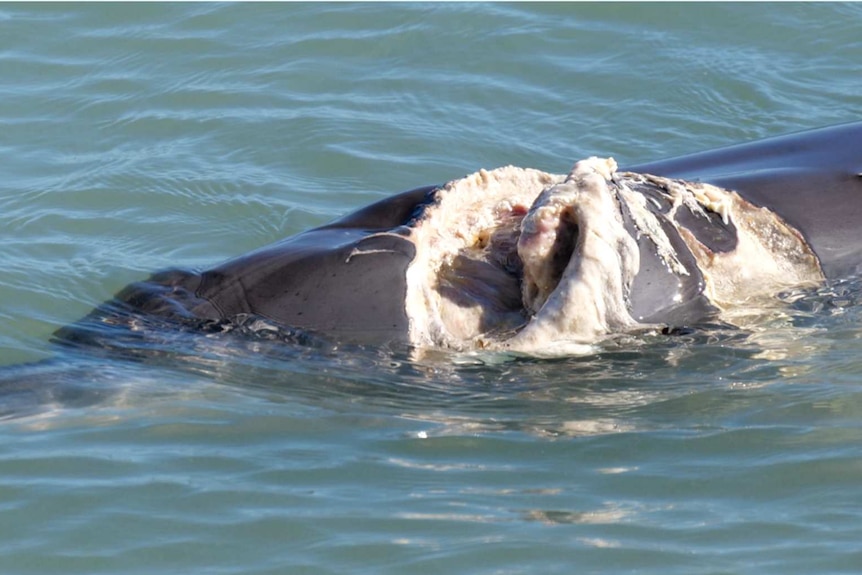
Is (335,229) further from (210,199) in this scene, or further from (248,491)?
(210,199)

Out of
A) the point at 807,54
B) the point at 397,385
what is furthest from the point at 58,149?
the point at 807,54

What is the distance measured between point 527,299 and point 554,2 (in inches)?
254

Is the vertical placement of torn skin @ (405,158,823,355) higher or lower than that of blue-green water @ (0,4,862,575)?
higher

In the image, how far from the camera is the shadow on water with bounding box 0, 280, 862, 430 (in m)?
5.39

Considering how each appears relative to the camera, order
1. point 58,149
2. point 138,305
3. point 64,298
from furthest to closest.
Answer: point 58,149 → point 64,298 → point 138,305

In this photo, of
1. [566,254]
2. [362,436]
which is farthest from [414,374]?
[566,254]

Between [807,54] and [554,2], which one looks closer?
[807,54]

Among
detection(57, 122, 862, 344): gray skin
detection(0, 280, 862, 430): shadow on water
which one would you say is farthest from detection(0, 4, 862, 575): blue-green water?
detection(57, 122, 862, 344): gray skin

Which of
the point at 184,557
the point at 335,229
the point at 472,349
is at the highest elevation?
the point at 335,229

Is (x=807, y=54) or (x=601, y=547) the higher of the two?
(x=807, y=54)

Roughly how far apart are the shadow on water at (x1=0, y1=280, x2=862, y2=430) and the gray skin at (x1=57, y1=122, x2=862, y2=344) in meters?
0.08

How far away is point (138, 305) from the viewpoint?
5812 mm

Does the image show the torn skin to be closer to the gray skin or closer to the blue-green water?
the gray skin

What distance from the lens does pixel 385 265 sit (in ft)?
17.8
